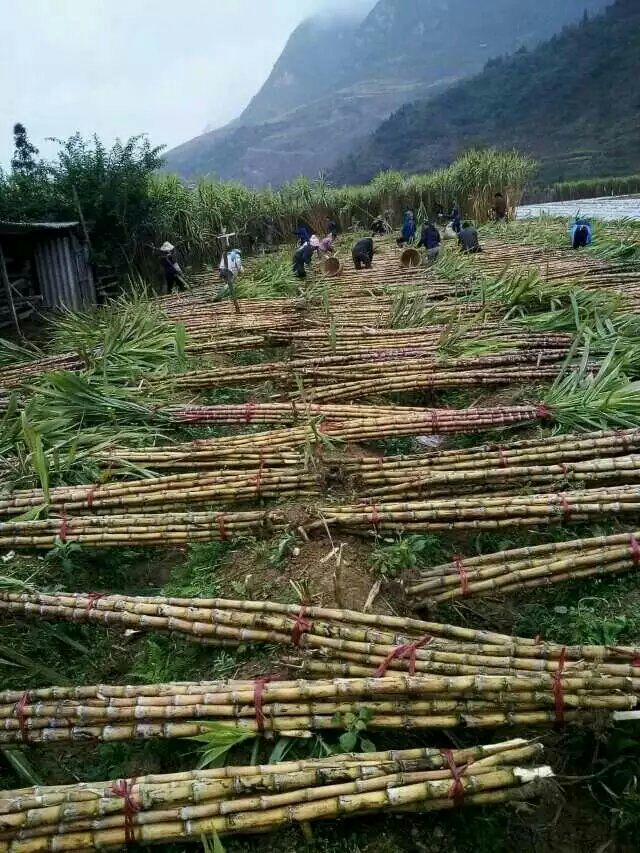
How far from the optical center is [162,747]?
6.59ft

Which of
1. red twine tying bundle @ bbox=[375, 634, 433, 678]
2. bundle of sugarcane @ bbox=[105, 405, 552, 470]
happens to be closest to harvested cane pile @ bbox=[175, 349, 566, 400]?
bundle of sugarcane @ bbox=[105, 405, 552, 470]

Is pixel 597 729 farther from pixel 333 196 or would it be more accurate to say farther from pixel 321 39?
pixel 321 39

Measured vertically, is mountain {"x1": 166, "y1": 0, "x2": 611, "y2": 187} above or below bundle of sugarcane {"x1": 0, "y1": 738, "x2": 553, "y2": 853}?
above

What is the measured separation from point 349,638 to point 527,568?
2.77 feet

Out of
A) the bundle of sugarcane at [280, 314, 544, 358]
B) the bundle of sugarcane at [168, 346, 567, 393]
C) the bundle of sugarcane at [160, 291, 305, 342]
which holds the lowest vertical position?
the bundle of sugarcane at [168, 346, 567, 393]

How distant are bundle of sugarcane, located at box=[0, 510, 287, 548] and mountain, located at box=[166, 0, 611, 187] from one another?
94190 mm

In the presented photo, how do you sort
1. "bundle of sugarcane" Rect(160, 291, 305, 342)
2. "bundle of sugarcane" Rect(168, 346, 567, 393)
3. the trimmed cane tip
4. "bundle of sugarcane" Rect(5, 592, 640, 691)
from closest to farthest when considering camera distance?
the trimmed cane tip < "bundle of sugarcane" Rect(5, 592, 640, 691) < "bundle of sugarcane" Rect(168, 346, 567, 393) < "bundle of sugarcane" Rect(160, 291, 305, 342)

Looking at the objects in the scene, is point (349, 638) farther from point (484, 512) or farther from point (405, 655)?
point (484, 512)

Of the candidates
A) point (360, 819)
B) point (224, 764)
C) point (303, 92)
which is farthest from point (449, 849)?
point (303, 92)

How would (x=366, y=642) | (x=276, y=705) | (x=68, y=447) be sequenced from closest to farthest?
(x=276, y=705)
(x=366, y=642)
(x=68, y=447)

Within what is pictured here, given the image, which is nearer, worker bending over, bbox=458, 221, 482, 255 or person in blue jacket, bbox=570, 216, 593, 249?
person in blue jacket, bbox=570, 216, 593, 249

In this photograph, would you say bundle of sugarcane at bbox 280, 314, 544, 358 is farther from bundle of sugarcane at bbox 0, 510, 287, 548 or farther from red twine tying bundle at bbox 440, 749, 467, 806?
red twine tying bundle at bbox 440, 749, 467, 806

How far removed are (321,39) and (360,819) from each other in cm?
23669

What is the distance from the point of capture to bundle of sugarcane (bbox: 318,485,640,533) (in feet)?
8.81
